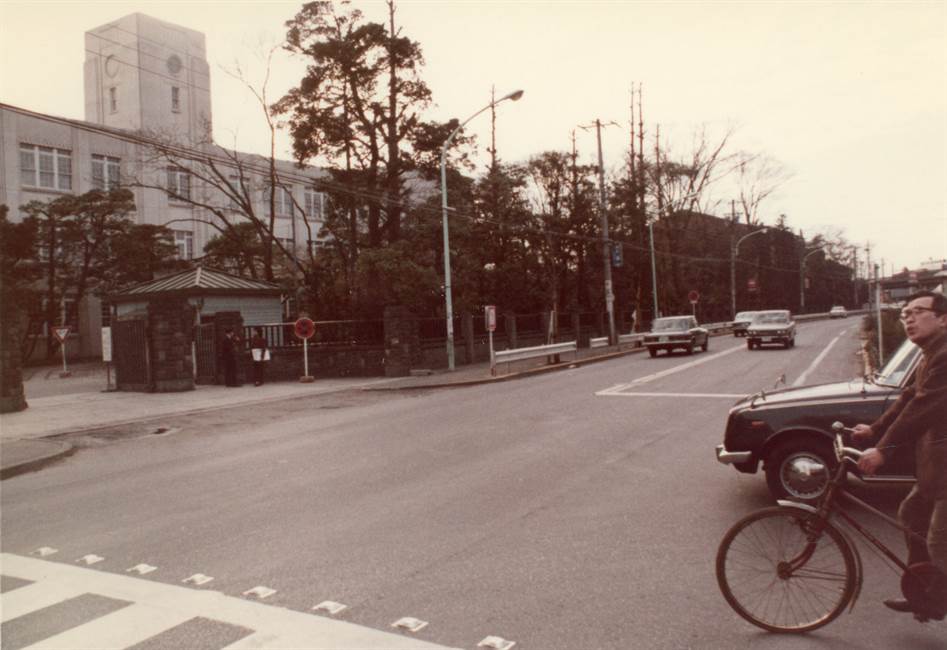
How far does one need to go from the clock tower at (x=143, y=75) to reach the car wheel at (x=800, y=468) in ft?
183

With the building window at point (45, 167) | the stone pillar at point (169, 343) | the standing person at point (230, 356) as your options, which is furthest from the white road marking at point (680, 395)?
the building window at point (45, 167)

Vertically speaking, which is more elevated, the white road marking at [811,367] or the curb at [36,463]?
the white road marking at [811,367]

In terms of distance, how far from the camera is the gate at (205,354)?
25891 millimetres

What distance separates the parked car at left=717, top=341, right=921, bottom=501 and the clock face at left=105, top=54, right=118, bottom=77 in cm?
6119

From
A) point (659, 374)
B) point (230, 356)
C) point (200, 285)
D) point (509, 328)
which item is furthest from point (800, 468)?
point (509, 328)

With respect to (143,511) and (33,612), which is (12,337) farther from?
(33,612)

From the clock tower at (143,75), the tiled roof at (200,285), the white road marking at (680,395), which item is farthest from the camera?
the clock tower at (143,75)

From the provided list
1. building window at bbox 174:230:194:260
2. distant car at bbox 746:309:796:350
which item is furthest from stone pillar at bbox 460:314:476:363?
building window at bbox 174:230:194:260

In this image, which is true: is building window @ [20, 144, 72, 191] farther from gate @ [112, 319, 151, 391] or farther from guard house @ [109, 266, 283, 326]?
gate @ [112, 319, 151, 391]

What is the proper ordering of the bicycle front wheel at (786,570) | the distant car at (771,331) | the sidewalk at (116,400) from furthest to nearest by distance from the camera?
the distant car at (771,331)
the sidewalk at (116,400)
the bicycle front wheel at (786,570)

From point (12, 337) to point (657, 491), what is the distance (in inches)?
671

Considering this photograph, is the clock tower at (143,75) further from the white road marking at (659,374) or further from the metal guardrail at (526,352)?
the white road marking at (659,374)

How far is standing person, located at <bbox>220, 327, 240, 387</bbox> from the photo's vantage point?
80.4 feet

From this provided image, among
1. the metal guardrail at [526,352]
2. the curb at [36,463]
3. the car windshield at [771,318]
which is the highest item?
the car windshield at [771,318]
